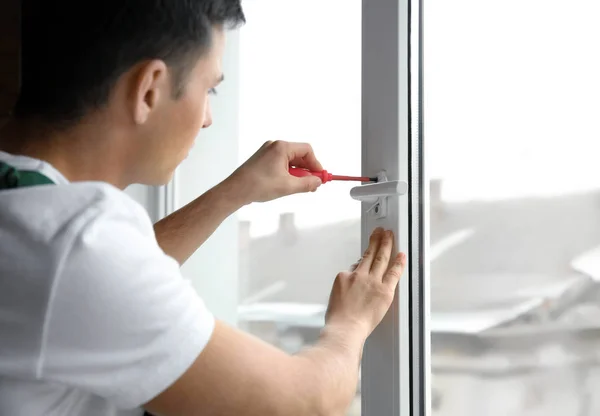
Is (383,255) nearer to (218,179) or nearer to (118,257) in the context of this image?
(118,257)

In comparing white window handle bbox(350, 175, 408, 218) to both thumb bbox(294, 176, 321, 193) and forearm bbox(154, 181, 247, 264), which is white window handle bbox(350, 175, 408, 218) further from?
forearm bbox(154, 181, 247, 264)

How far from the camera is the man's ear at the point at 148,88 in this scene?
707 mm

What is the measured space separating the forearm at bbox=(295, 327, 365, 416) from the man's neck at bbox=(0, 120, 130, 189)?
29 centimetres

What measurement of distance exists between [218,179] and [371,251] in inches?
26.0

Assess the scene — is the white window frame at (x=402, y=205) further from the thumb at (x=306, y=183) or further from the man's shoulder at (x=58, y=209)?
the man's shoulder at (x=58, y=209)

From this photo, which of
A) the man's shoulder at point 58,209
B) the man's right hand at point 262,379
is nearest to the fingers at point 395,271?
the man's right hand at point 262,379

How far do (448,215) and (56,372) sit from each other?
0.50m

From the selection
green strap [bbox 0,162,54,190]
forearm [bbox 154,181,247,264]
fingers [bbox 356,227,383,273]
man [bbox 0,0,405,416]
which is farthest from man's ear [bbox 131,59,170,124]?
fingers [bbox 356,227,383,273]

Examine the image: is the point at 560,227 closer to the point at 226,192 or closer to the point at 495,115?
the point at 495,115

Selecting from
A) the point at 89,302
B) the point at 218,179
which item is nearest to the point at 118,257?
the point at 89,302

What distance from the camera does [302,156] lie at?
3.04 ft

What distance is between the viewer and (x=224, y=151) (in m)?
1.45

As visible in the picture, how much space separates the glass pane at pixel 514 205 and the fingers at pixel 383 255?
0.06 m

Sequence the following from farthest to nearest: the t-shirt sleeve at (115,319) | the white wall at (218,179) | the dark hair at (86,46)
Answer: the white wall at (218,179) < the dark hair at (86,46) < the t-shirt sleeve at (115,319)
